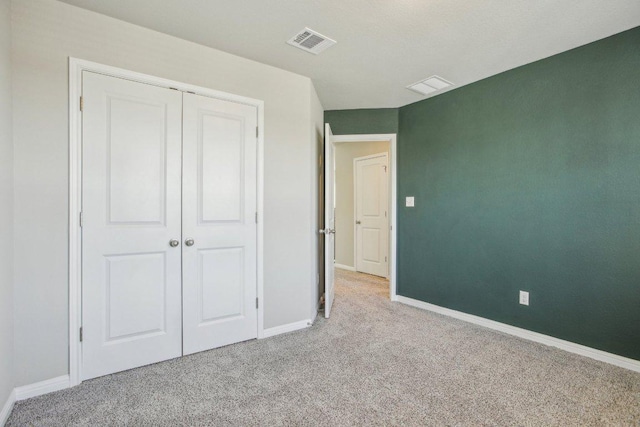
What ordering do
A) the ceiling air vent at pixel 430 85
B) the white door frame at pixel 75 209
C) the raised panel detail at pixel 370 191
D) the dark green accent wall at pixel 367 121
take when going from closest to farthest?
the white door frame at pixel 75 209, the ceiling air vent at pixel 430 85, the dark green accent wall at pixel 367 121, the raised panel detail at pixel 370 191

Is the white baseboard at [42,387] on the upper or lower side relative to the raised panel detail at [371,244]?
lower

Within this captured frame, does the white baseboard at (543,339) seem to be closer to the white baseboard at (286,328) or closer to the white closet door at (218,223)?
the white baseboard at (286,328)

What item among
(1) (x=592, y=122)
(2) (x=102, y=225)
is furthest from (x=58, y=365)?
(1) (x=592, y=122)

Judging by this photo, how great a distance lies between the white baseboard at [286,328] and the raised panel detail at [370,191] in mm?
2802

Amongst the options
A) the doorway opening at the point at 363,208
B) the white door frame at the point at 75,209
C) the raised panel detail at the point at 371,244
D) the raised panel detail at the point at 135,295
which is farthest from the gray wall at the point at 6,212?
the raised panel detail at the point at 371,244

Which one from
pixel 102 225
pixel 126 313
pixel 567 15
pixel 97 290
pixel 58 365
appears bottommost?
pixel 58 365

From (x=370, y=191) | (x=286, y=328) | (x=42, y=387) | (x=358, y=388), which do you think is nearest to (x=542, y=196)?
(x=358, y=388)

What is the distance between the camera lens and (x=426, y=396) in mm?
1832

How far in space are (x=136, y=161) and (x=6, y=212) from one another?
28.8 inches

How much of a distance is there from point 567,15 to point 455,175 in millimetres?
1599

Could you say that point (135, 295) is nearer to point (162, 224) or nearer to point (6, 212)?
point (162, 224)

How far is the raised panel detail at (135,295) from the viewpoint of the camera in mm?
2072

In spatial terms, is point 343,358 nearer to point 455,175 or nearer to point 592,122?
point 455,175

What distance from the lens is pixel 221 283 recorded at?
250cm
